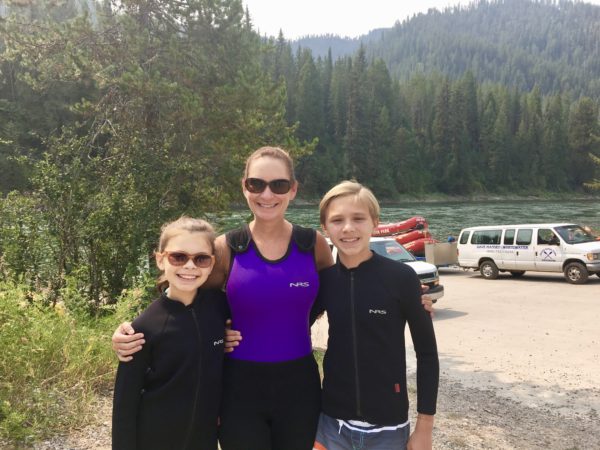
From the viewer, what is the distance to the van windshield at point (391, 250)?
12418 millimetres

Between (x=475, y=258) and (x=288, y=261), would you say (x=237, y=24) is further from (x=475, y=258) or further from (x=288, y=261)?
(x=475, y=258)

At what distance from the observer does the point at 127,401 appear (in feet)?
6.53

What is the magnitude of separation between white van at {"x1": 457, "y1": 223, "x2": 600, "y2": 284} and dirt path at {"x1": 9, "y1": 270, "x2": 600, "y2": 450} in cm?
144

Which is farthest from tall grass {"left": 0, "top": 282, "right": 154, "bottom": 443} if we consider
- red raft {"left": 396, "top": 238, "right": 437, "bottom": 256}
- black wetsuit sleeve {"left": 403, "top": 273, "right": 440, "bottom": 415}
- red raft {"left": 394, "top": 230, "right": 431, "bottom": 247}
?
red raft {"left": 394, "top": 230, "right": 431, "bottom": 247}

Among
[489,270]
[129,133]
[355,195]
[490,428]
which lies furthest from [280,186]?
[489,270]

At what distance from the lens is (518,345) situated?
28.1 ft

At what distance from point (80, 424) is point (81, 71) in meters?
6.05

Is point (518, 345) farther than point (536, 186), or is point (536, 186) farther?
point (536, 186)

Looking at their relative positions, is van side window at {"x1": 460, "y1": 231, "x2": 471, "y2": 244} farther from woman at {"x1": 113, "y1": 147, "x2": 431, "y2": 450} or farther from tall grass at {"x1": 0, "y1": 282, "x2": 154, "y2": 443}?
woman at {"x1": 113, "y1": 147, "x2": 431, "y2": 450}

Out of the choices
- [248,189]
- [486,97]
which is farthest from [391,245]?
[486,97]

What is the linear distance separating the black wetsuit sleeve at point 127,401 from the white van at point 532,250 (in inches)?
615

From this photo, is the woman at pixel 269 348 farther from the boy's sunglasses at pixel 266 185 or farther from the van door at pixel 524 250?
the van door at pixel 524 250

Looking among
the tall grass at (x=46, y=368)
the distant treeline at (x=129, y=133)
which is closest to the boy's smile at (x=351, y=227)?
the tall grass at (x=46, y=368)

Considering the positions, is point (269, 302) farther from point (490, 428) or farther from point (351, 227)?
point (490, 428)
